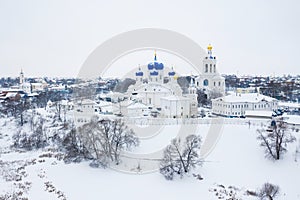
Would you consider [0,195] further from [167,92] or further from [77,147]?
[167,92]

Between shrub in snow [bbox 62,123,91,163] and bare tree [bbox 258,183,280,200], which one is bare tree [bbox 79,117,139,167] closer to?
shrub in snow [bbox 62,123,91,163]

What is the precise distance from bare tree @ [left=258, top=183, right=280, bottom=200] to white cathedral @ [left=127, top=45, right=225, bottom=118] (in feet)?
51.9

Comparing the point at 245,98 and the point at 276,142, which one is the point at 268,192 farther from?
the point at 245,98

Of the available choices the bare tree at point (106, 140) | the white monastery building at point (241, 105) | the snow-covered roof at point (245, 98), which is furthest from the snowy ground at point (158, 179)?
the snow-covered roof at point (245, 98)

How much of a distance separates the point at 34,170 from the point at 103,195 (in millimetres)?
5720

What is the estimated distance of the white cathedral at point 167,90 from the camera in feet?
94.3

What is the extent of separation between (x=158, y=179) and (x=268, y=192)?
5.74 m

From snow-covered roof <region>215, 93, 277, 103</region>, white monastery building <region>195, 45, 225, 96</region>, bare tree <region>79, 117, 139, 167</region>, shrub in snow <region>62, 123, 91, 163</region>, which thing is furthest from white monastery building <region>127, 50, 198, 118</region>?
shrub in snow <region>62, 123, 91, 163</region>

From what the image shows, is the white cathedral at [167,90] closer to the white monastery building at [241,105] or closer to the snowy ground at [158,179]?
the white monastery building at [241,105]

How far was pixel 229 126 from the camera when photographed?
21.8 m

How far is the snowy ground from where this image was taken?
13867 millimetres

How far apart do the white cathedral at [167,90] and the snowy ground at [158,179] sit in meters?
10.3

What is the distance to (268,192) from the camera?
12.7 metres

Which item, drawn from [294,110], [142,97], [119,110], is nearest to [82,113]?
[119,110]
